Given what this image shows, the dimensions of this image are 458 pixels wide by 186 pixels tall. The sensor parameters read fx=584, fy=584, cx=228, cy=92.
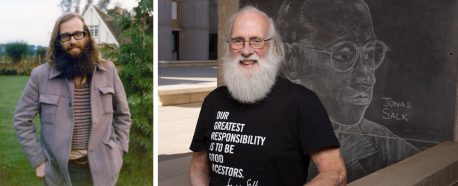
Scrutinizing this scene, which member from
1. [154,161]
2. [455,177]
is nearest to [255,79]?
[154,161]

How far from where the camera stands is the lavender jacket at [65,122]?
272 cm

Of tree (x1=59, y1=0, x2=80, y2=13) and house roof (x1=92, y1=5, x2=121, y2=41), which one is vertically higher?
tree (x1=59, y1=0, x2=80, y2=13)

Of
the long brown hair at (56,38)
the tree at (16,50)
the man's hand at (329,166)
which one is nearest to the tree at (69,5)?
the long brown hair at (56,38)

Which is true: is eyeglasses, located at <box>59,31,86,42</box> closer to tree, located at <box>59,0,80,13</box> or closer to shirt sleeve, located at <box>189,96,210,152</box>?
tree, located at <box>59,0,80,13</box>

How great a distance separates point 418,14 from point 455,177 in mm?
2114

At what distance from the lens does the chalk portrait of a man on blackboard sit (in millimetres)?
6441

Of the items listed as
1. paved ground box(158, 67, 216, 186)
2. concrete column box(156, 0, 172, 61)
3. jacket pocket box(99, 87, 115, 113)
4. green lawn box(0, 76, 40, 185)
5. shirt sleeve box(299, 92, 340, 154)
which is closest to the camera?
shirt sleeve box(299, 92, 340, 154)

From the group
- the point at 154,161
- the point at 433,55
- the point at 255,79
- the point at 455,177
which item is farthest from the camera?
the point at 433,55

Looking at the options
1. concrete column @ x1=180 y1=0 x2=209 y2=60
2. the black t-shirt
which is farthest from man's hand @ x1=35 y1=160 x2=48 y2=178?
concrete column @ x1=180 y1=0 x2=209 y2=60

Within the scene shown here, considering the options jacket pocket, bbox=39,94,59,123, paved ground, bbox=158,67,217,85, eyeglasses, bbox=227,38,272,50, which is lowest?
paved ground, bbox=158,67,217,85

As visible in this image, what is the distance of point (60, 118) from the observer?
282cm

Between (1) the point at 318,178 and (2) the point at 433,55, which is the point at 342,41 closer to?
(2) the point at 433,55

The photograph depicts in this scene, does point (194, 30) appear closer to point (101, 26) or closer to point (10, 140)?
point (101, 26)

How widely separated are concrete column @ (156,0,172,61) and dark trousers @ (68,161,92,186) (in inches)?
1206
